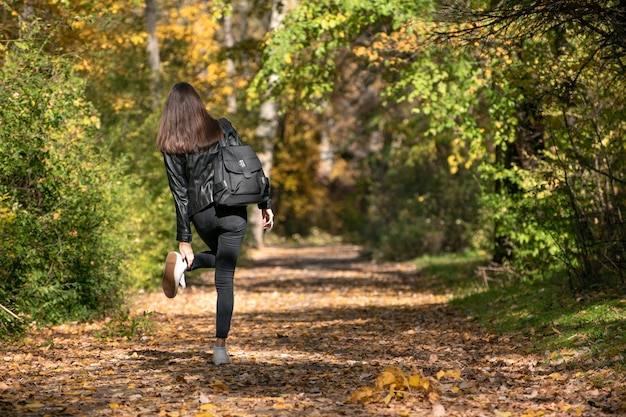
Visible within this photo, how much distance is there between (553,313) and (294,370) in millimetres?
3537

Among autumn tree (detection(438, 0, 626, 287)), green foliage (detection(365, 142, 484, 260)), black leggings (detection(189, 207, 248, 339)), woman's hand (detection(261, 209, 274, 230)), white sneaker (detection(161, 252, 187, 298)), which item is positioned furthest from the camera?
green foliage (detection(365, 142, 484, 260))

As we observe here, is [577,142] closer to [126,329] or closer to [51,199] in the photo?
[126,329]

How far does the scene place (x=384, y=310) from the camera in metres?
13.0

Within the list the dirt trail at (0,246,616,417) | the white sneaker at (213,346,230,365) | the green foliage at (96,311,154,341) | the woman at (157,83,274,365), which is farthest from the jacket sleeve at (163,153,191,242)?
the green foliage at (96,311,154,341)

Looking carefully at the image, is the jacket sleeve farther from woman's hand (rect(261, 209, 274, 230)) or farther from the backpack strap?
woman's hand (rect(261, 209, 274, 230))

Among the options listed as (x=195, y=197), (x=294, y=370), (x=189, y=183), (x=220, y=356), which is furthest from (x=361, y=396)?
(x=189, y=183)

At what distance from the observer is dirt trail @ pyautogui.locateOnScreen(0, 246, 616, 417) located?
605 cm

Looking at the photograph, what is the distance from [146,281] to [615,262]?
8190 mm

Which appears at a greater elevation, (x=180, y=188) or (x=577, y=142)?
(x=577, y=142)

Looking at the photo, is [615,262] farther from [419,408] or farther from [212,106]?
[212,106]

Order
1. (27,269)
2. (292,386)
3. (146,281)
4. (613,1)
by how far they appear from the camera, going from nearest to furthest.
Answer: (292,386) < (613,1) < (27,269) < (146,281)

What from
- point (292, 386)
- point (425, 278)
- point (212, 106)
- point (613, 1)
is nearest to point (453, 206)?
point (425, 278)

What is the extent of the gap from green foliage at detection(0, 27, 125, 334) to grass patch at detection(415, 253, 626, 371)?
4.54 metres

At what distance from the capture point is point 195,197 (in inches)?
296
